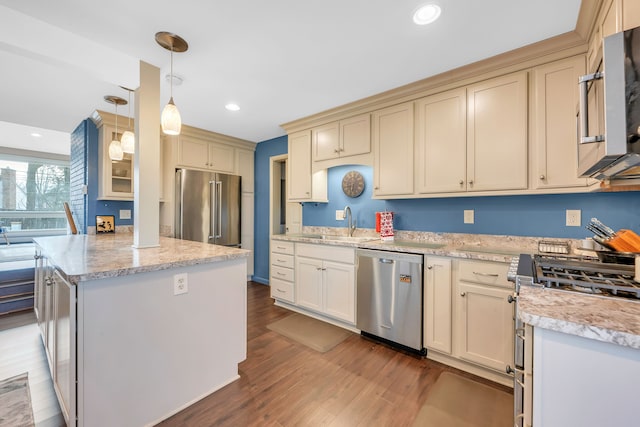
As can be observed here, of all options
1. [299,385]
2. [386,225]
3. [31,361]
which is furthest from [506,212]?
[31,361]

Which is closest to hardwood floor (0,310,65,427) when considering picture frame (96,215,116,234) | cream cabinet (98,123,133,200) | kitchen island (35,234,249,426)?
kitchen island (35,234,249,426)

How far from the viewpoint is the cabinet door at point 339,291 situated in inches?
105

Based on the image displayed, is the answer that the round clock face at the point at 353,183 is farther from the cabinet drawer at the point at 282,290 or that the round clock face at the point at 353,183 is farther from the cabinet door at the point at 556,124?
the cabinet door at the point at 556,124

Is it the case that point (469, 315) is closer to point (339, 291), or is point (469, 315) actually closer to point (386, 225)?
point (386, 225)

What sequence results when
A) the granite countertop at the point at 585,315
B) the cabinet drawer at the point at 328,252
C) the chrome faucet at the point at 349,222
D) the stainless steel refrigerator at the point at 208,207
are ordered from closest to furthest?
the granite countertop at the point at 585,315 < the cabinet drawer at the point at 328,252 < the chrome faucet at the point at 349,222 < the stainless steel refrigerator at the point at 208,207

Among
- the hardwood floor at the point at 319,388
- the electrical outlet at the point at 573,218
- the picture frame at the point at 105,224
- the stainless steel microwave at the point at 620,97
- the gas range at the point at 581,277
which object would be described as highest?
the stainless steel microwave at the point at 620,97

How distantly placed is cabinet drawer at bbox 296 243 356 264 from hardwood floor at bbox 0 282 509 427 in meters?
0.78

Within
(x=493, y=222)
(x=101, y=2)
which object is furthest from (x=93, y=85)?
(x=493, y=222)

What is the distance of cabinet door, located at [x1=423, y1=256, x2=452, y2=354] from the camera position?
2.08 m

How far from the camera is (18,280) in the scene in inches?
124

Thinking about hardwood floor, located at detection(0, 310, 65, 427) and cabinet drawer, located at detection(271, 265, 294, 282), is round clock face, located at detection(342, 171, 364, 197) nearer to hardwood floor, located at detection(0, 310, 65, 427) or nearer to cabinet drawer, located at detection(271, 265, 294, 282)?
cabinet drawer, located at detection(271, 265, 294, 282)

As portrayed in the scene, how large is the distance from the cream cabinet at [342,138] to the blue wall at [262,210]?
130cm

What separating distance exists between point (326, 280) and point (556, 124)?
2.36 m

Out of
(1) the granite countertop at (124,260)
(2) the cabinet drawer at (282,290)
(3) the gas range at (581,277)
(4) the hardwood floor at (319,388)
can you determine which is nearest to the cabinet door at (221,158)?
(2) the cabinet drawer at (282,290)
